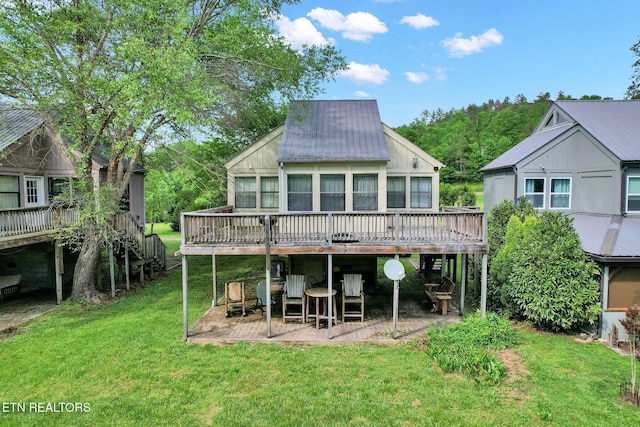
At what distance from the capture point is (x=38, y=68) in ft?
36.6

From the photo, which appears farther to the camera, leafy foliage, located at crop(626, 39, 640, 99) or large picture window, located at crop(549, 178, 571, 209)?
leafy foliage, located at crop(626, 39, 640, 99)

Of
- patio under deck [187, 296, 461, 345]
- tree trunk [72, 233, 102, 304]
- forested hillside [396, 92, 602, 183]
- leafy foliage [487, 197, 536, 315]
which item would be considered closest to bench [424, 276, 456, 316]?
patio under deck [187, 296, 461, 345]

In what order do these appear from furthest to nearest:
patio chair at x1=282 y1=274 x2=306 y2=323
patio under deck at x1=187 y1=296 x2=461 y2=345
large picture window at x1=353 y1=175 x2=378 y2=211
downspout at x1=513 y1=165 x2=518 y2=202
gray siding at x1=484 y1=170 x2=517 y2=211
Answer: gray siding at x1=484 y1=170 x2=517 y2=211 → downspout at x1=513 y1=165 x2=518 y2=202 → large picture window at x1=353 y1=175 x2=378 y2=211 → patio chair at x1=282 y1=274 x2=306 y2=323 → patio under deck at x1=187 y1=296 x2=461 y2=345

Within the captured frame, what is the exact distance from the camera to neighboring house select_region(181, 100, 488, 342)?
9828 millimetres

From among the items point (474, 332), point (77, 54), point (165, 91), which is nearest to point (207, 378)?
point (474, 332)

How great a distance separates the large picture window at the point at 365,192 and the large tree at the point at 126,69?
16.7 ft

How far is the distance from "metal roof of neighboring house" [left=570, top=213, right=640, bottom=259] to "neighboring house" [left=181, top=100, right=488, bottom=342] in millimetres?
3715

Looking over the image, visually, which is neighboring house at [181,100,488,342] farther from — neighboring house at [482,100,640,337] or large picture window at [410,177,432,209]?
neighboring house at [482,100,640,337]

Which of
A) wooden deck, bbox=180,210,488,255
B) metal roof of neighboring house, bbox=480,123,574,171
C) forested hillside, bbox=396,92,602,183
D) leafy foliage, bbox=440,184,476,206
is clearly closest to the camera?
wooden deck, bbox=180,210,488,255

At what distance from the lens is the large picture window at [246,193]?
46.2 feet

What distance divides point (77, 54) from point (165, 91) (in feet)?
12.0

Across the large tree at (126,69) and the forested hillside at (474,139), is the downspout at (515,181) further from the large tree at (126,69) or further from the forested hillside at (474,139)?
the forested hillside at (474,139)

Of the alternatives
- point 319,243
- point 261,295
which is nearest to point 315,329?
point 261,295

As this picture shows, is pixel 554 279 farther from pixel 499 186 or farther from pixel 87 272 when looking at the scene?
pixel 87 272
